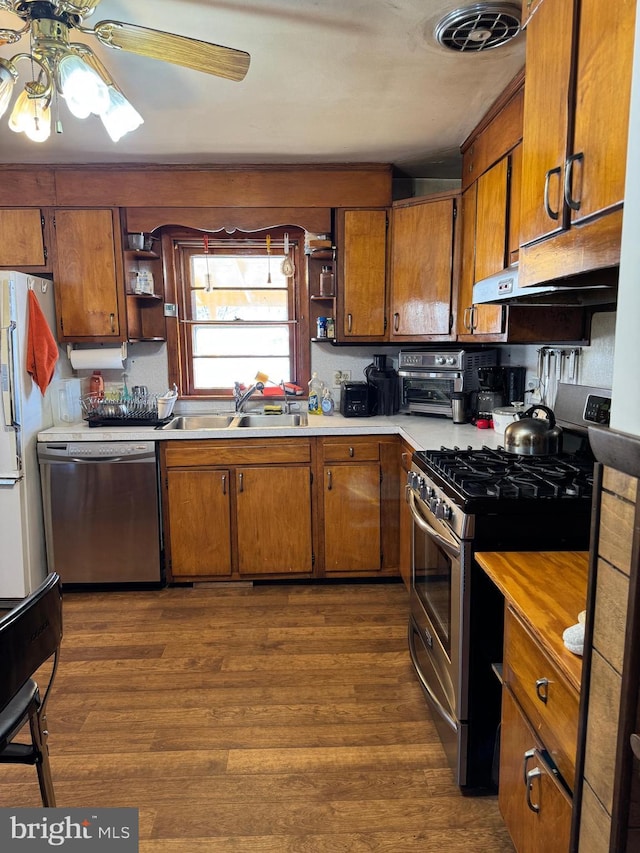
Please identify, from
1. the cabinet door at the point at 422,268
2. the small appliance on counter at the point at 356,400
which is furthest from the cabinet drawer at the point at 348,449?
the cabinet door at the point at 422,268

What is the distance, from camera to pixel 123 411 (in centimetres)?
319

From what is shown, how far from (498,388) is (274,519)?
4.79 ft

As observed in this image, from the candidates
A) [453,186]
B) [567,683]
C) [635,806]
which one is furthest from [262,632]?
[453,186]

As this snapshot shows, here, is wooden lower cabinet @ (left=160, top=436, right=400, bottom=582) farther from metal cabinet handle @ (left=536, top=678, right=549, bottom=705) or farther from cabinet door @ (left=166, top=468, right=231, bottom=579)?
metal cabinet handle @ (left=536, top=678, right=549, bottom=705)

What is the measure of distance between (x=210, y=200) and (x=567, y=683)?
298 cm

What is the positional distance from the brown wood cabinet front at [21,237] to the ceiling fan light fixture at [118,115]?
5.40 ft

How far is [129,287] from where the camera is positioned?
10.5ft

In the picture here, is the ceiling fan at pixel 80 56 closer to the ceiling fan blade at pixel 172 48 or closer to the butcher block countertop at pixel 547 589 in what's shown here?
the ceiling fan blade at pixel 172 48

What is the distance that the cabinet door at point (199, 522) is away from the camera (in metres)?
2.99

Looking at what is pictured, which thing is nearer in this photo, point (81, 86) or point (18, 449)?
point (81, 86)

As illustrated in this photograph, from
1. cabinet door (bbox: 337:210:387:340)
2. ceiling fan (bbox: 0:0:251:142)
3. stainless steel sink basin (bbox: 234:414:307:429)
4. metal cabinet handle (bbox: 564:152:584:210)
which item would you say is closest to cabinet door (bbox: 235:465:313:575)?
stainless steel sink basin (bbox: 234:414:307:429)

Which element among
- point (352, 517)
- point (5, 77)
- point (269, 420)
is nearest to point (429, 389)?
point (352, 517)

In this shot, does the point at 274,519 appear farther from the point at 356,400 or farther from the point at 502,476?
→ the point at 502,476

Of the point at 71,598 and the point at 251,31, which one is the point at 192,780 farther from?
the point at 251,31
